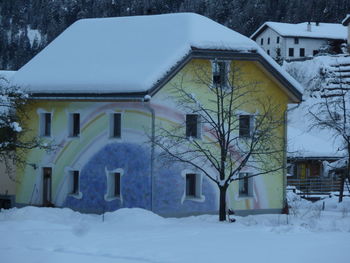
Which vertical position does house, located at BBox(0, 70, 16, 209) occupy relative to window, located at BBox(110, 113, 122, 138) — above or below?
below

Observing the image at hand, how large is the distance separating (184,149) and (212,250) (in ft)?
43.8

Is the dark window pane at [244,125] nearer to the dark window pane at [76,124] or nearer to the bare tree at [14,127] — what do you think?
the dark window pane at [76,124]

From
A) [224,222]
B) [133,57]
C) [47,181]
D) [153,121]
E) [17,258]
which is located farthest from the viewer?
[47,181]

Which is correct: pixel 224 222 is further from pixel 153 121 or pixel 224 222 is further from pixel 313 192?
pixel 313 192

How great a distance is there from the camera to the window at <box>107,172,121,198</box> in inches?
1186

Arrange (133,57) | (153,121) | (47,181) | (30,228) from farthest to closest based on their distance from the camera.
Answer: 1. (47,181)
2. (133,57)
3. (153,121)
4. (30,228)

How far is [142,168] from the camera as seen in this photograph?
95.1 ft

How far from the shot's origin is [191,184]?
99.2 feet

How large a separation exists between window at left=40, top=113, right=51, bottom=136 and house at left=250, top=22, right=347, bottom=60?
7773 centimetres

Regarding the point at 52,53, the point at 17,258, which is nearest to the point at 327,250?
the point at 17,258

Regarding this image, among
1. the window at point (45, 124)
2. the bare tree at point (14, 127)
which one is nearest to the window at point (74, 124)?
the bare tree at point (14, 127)

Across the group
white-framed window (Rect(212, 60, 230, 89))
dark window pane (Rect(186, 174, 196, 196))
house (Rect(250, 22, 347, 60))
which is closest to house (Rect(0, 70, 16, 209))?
dark window pane (Rect(186, 174, 196, 196))

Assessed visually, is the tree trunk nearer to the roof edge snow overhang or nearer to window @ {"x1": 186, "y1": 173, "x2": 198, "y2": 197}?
window @ {"x1": 186, "y1": 173, "x2": 198, "y2": 197}

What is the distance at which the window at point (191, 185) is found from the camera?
30109 mm
